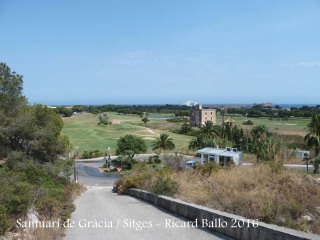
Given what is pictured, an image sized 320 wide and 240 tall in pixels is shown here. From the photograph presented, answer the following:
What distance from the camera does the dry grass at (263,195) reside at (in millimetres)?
7113

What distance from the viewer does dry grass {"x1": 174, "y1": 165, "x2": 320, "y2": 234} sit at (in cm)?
711

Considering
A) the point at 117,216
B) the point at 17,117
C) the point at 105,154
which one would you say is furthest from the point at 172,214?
the point at 105,154

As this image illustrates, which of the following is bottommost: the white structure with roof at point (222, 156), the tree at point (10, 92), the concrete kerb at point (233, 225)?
the white structure with roof at point (222, 156)

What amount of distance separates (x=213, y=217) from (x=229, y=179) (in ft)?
9.15

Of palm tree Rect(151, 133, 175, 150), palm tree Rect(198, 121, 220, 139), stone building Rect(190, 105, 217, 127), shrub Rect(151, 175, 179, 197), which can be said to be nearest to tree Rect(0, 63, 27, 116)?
shrub Rect(151, 175, 179, 197)

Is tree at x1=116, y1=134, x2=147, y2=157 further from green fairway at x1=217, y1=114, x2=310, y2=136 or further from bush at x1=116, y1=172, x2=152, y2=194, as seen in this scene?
bush at x1=116, y1=172, x2=152, y2=194

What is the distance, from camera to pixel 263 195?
26.9 ft

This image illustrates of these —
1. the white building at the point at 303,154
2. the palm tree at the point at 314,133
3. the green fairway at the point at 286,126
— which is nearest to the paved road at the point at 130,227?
the white building at the point at 303,154

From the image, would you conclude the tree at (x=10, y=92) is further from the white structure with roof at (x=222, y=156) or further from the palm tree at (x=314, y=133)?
the palm tree at (x=314, y=133)

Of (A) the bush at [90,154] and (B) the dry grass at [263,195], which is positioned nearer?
(B) the dry grass at [263,195]

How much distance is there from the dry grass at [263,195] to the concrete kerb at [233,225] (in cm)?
44

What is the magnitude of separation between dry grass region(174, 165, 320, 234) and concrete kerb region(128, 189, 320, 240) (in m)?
0.44

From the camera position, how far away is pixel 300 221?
6766 millimetres

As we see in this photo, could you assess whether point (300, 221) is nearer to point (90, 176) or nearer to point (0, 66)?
point (0, 66)
